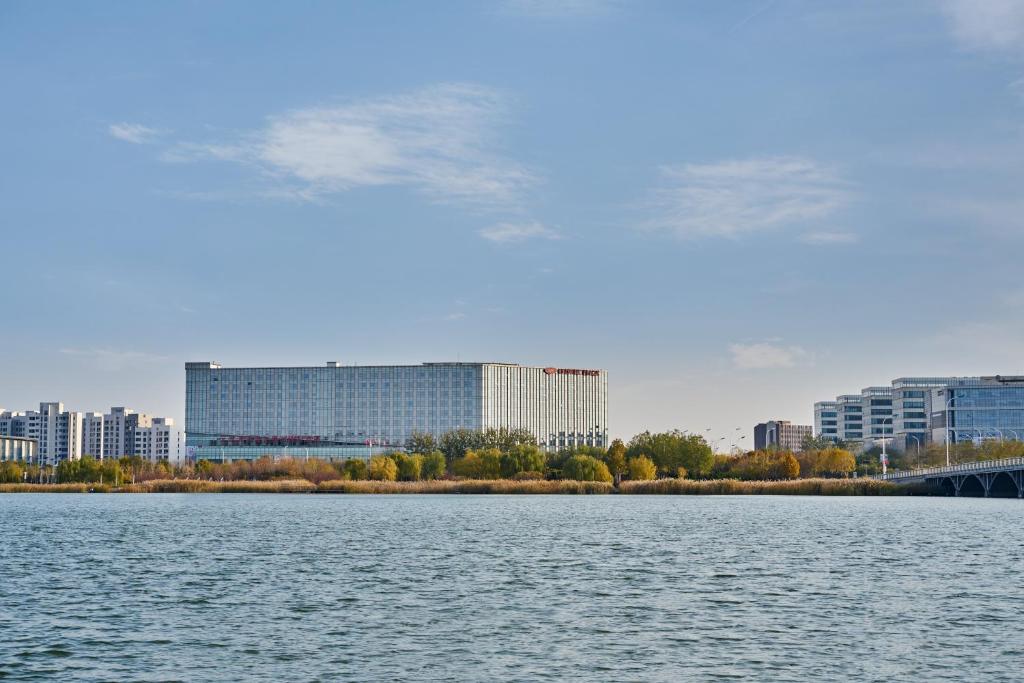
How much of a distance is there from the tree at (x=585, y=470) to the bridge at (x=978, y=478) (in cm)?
4604

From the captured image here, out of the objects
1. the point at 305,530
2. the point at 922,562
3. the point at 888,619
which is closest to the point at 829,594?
the point at 888,619

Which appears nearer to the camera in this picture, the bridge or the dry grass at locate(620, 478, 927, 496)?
the bridge

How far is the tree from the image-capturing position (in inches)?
7761

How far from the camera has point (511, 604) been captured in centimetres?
4728

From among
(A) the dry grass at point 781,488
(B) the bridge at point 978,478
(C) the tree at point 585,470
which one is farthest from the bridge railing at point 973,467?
(C) the tree at point 585,470

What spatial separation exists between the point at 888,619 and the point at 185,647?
24.7 metres

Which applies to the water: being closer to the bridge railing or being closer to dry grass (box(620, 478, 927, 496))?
the bridge railing

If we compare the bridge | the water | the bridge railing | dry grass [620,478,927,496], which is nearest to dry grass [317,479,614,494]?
dry grass [620,478,927,496]

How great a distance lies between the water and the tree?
104m

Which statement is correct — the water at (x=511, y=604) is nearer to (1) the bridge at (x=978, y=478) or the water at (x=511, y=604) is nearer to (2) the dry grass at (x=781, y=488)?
(1) the bridge at (x=978, y=478)

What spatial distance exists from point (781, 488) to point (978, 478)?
28.5 meters

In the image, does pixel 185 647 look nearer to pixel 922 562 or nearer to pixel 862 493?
pixel 922 562

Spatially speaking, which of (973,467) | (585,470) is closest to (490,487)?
(585,470)

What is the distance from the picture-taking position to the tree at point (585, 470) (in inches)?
7761
